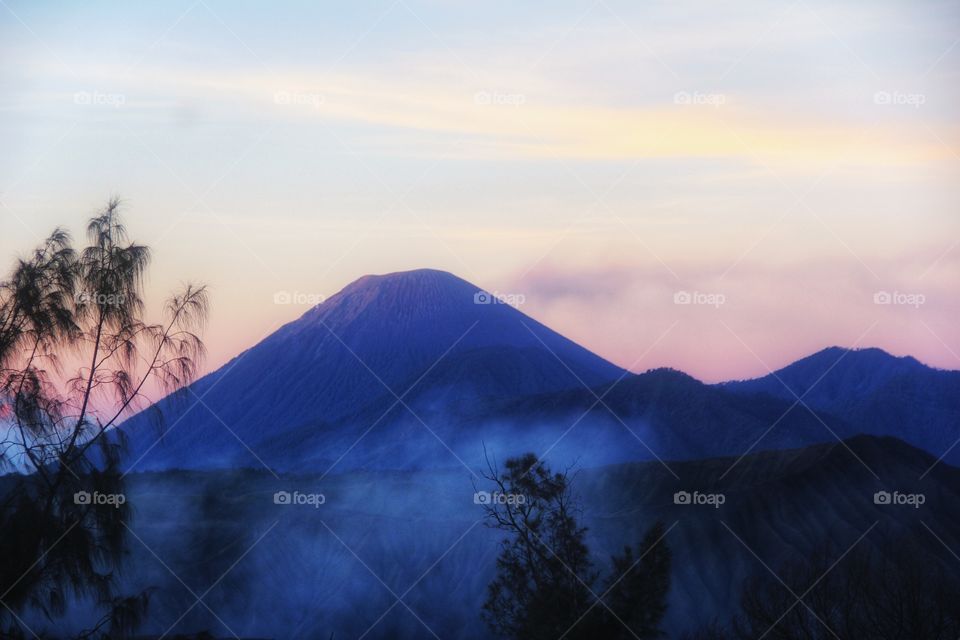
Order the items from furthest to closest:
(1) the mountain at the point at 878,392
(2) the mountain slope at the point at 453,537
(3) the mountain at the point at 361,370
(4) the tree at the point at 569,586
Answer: (3) the mountain at the point at 361,370, (1) the mountain at the point at 878,392, (2) the mountain slope at the point at 453,537, (4) the tree at the point at 569,586

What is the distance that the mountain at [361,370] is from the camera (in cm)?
8288

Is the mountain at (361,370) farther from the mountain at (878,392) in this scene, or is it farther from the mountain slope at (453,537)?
the mountain slope at (453,537)

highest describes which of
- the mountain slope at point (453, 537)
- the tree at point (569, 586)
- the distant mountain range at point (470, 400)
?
the distant mountain range at point (470, 400)

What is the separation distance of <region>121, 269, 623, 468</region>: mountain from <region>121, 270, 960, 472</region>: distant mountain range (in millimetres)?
155

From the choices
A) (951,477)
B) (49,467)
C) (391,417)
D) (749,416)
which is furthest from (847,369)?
(49,467)

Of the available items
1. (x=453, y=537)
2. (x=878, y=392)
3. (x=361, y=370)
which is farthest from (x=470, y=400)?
(x=878, y=392)

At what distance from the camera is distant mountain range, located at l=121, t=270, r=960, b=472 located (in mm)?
66688

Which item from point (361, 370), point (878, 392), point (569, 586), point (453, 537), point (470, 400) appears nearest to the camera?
point (569, 586)

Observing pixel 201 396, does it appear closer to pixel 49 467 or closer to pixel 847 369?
pixel 847 369

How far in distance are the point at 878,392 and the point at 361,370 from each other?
3692cm

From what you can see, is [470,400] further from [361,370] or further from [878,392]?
[878,392]

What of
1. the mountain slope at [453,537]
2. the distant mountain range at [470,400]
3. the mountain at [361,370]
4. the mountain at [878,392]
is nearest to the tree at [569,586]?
the mountain slope at [453,537]

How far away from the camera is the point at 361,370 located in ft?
295

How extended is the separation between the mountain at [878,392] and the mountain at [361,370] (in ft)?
44.6
